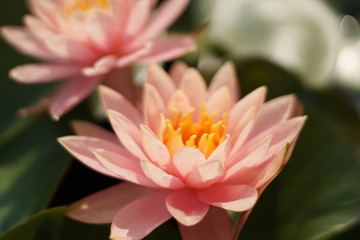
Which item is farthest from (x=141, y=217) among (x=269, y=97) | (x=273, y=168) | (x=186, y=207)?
(x=269, y=97)

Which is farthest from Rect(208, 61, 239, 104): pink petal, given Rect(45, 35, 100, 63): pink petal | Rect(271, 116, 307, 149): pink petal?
Rect(45, 35, 100, 63): pink petal

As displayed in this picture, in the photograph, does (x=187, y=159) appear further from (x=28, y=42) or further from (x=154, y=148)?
(x=28, y=42)

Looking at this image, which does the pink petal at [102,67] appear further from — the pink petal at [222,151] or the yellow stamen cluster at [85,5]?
the pink petal at [222,151]

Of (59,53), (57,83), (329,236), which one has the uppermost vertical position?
(59,53)

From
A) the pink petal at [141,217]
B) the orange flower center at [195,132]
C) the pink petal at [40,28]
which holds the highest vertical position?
the pink petal at [40,28]

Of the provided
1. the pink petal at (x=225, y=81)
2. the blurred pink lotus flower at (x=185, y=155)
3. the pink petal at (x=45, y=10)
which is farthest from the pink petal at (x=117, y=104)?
the pink petal at (x=45, y=10)

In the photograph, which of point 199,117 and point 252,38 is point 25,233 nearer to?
point 199,117

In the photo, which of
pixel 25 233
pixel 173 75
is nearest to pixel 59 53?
pixel 173 75

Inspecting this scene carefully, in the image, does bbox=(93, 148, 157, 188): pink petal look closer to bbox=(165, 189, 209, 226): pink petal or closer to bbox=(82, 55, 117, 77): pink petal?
bbox=(165, 189, 209, 226): pink petal
